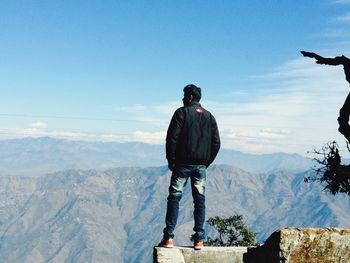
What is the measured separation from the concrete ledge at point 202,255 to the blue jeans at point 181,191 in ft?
3.08

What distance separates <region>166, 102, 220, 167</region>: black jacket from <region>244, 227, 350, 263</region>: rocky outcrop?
180 inches

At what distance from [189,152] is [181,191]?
89 centimetres

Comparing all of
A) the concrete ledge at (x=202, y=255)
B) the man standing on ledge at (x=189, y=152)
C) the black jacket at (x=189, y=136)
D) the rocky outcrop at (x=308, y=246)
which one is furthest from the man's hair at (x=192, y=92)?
the rocky outcrop at (x=308, y=246)

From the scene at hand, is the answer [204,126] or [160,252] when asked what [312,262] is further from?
[204,126]

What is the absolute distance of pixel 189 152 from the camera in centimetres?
982

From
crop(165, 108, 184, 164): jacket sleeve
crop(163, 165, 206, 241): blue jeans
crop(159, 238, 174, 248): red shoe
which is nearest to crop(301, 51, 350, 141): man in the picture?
crop(165, 108, 184, 164): jacket sleeve

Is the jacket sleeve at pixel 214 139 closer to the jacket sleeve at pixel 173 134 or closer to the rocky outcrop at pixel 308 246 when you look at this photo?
the jacket sleeve at pixel 173 134

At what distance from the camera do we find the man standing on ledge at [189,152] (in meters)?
9.76

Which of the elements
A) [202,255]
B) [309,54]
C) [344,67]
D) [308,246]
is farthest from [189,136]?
[308,246]

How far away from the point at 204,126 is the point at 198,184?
52.3 inches

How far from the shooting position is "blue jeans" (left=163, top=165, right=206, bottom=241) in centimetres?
984

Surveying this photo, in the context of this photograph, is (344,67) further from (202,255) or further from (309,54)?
(202,255)

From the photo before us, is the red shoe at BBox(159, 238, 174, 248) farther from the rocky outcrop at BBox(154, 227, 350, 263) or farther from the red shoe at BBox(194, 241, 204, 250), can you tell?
the rocky outcrop at BBox(154, 227, 350, 263)

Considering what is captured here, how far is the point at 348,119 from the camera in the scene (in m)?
10.5
